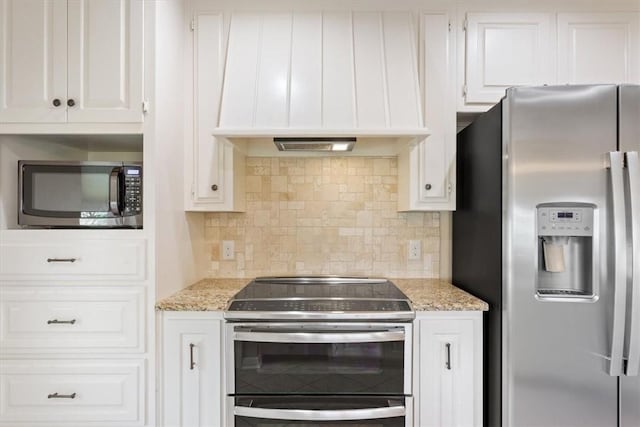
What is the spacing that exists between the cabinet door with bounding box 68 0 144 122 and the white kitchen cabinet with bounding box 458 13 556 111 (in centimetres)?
164

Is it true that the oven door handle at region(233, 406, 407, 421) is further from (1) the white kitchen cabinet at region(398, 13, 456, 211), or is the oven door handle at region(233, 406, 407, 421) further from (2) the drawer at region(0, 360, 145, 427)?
(1) the white kitchen cabinet at region(398, 13, 456, 211)

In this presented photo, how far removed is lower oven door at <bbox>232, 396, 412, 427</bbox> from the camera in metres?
1.54

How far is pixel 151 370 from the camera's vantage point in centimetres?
157

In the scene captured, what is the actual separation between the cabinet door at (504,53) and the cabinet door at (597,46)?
3.3 inches

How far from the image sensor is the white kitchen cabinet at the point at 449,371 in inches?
62.6

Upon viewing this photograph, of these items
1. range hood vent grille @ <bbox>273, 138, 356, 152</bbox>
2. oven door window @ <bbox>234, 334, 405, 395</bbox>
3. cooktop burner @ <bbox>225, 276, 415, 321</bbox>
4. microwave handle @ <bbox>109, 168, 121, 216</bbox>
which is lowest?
oven door window @ <bbox>234, 334, 405, 395</bbox>

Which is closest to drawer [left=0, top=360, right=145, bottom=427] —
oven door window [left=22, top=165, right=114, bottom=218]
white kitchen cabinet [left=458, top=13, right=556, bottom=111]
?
oven door window [left=22, top=165, right=114, bottom=218]

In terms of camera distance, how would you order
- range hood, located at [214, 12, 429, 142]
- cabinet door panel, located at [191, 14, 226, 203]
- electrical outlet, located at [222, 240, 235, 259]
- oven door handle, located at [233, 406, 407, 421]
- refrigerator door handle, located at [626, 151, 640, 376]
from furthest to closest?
electrical outlet, located at [222, 240, 235, 259] → cabinet door panel, located at [191, 14, 226, 203] → range hood, located at [214, 12, 429, 142] → oven door handle, located at [233, 406, 407, 421] → refrigerator door handle, located at [626, 151, 640, 376]

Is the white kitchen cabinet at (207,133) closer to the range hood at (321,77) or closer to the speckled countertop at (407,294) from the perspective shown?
the range hood at (321,77)

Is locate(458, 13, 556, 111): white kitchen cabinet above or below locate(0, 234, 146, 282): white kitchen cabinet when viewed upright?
above

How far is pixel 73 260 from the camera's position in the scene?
1.56 metres

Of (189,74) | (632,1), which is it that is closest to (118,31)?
(189,74)

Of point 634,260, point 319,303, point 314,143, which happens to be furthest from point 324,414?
point 634,260

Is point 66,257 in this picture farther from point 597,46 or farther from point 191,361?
point 597,46
